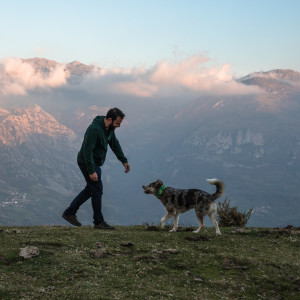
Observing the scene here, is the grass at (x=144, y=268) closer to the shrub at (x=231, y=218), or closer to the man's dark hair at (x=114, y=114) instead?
the man's dark hair at (x=114, y=114)

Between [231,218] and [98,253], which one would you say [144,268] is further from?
[231,218]

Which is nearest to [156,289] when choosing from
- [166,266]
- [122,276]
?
[122,276]

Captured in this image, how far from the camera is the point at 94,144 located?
1375cm

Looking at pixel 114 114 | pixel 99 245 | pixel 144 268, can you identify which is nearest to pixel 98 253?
pixel 99 245

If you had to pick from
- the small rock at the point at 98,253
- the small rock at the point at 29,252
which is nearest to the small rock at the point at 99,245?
the small rock at the point at 98,253

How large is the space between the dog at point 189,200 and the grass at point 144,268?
1788 millimetres

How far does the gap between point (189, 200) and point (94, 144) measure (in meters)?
4.22

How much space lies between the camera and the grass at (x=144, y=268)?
25.3ft

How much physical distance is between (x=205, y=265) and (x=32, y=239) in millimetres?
5065

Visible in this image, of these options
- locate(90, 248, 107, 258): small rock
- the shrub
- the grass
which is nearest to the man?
the grass

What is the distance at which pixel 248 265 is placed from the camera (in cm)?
992

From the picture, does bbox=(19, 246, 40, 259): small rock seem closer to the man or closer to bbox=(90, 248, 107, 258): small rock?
bbox=(90, 248, 107, 258): small rock

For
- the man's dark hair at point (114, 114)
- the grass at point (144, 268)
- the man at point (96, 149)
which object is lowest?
the grass at point (144, 268)

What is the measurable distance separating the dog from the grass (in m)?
1.79
